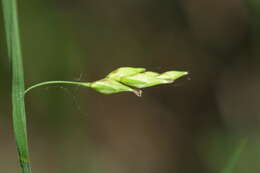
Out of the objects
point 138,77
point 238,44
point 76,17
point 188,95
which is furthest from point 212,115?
point 138,77

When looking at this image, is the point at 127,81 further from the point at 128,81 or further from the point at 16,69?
the point at 16,69

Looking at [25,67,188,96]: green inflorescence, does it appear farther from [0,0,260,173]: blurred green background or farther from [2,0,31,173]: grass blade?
[0,0,260,173]: blurred green background

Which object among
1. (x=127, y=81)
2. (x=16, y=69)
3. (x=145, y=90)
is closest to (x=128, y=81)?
(x=127, y=81)

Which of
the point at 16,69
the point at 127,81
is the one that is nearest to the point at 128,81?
the point at 127,81

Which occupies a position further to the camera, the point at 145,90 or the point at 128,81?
the point at 145,90

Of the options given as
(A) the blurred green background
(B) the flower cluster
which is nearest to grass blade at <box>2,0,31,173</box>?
(B) the flower cluster
